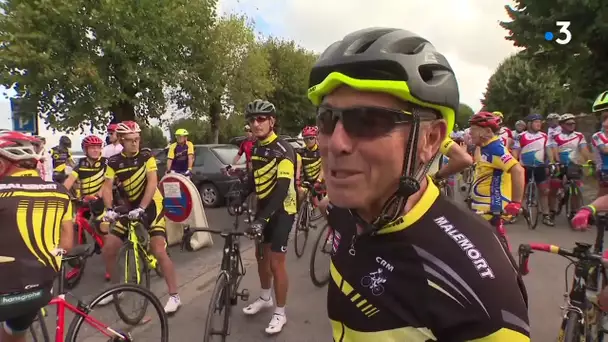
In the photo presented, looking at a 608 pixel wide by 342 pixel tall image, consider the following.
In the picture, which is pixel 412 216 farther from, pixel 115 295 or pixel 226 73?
pixel 226 73

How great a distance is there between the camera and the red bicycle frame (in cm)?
302

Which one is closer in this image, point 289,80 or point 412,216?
point 412,216

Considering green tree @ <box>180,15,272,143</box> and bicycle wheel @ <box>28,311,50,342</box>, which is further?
green tree @ <box>180,15,272,143</box>

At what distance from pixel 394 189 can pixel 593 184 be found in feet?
48.0

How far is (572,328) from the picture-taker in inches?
110

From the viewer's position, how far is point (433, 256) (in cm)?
111

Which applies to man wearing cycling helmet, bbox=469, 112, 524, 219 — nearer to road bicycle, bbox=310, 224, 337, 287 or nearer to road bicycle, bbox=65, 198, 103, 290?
road bicycle, bbox=310, 224, 337, 287

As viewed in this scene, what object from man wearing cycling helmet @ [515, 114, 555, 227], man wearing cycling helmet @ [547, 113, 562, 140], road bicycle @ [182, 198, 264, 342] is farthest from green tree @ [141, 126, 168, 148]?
road bicycle @ [182, 198, 264, 342]

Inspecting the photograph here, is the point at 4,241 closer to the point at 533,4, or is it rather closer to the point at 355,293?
the point at 355,293

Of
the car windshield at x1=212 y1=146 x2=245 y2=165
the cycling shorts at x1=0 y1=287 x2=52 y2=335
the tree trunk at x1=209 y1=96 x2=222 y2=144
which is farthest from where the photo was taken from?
the tree trunk at x1=209 y1=96 x2=222 y2=144

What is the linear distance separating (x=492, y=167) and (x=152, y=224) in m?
3.72

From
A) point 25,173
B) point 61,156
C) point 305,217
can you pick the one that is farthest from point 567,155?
point 61,156

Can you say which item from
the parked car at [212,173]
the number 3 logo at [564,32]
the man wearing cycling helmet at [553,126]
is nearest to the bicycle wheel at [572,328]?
the man wearing cycling helmet at [553,126]

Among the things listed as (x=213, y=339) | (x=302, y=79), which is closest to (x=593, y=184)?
(x=213, y=339)
